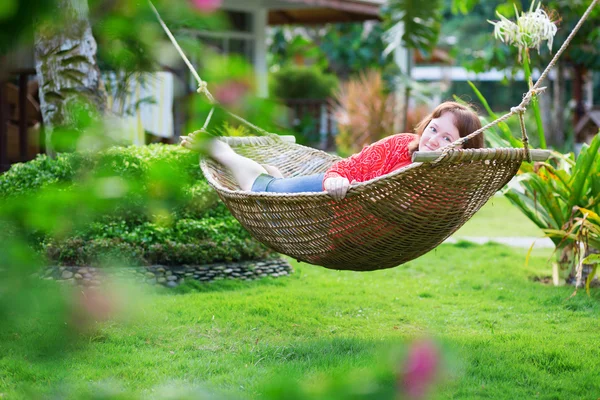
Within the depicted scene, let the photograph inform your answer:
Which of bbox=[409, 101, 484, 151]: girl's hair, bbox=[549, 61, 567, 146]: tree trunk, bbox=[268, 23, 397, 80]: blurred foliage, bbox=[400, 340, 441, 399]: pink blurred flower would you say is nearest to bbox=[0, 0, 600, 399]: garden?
bbox=[400, 340, 441, 399]: pink blurred flower

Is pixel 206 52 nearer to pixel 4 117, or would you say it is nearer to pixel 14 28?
pixel 14 28

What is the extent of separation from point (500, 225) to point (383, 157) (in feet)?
12.8

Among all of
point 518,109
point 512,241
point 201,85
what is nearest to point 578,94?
point 512,241

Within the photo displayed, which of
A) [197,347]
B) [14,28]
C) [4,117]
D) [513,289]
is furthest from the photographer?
[4,117]

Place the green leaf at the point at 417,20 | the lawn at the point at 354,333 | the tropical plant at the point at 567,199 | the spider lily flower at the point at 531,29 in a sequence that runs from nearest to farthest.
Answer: the lawn at the point at 354,333 → the spider lily flower at the point at 531,29 → the tropical plant at the point at 567,199 → the green leaf at the point at 417,20

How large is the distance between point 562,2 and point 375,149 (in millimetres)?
6374

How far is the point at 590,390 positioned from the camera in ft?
7.23

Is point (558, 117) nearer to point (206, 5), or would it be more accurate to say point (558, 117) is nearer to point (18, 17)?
point (206, 5)

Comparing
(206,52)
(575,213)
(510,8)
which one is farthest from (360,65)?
(206,52)

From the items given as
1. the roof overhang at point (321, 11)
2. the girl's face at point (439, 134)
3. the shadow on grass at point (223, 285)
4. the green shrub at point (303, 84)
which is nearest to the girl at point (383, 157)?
the girl's face at point (439, 134)

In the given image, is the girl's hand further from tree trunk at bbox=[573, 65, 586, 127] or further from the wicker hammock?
tree trunk at bbox=[573, 65, 586, 127]

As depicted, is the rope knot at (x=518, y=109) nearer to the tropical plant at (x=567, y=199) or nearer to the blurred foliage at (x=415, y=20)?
the tropical plant at (x=567, y=199)

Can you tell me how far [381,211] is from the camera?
2363 millimetres

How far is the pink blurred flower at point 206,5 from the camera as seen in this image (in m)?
0.65
